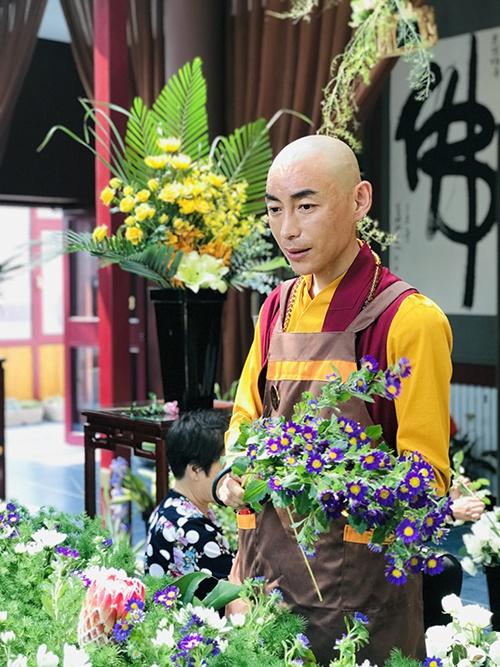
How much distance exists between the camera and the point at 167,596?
1297mm

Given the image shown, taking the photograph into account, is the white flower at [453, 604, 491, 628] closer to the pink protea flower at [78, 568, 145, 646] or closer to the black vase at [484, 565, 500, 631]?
the pink protea flower at [78, 568, 145, 646]

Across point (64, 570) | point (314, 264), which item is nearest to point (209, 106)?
point (314, 264)

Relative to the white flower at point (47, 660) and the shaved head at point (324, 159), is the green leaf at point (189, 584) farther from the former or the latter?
the shaved head at point (324, 159)

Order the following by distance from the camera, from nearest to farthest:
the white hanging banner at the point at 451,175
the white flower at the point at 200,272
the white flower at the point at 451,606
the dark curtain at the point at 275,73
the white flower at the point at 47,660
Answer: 1. the white flower at the point at 47,660
2. the white flower at the point at 451,606
3. the white flower at the point at 200,272
4. the dark curtain at the point at 275,73
5. the white hanging banner at the point at 451,175

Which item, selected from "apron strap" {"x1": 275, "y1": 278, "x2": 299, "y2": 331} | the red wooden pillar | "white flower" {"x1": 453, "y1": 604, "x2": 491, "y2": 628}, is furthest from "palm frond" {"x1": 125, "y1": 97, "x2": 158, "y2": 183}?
"white flower" {"x1": 453, "y1": 604, "x2": 491, "y2": 628}

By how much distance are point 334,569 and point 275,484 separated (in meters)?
0.32

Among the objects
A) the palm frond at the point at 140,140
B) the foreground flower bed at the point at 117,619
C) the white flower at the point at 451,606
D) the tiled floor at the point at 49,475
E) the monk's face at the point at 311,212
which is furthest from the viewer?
the tiled floor at the point at 49,475

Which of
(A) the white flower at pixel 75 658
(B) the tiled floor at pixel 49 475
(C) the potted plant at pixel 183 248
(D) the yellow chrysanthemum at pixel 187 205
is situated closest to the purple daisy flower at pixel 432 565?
(A) the white flower at pixel 75 658

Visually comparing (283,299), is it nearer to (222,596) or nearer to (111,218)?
(222,596)

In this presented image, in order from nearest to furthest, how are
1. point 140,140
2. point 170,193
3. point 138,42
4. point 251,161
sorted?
1. point 170,193
2. point 140,140
3. point 251,161
4. point 138,42

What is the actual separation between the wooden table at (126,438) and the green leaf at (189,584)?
147cm

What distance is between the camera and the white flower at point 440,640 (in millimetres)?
1396

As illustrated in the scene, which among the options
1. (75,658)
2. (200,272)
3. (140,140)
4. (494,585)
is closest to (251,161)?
(140,140)

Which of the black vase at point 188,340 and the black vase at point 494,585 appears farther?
the black vase at point 188,340
